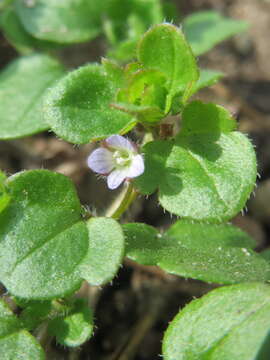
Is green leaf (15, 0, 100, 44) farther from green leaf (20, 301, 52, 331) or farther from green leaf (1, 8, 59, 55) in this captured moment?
green leaf (20, 301, 52, 331)

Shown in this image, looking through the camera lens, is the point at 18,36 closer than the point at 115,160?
No

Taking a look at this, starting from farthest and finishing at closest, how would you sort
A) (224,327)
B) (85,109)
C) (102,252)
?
1. (85,109)
2. (102,252)
3. (224,327)

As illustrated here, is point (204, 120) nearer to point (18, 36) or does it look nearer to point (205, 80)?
point (205, 80)

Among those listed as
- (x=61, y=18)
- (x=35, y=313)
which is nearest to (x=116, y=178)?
(x=35, y=313)

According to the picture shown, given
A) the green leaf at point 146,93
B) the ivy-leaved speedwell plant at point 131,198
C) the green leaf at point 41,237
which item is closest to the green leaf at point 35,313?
the ivy-leaved speedwell plant at point 131,198

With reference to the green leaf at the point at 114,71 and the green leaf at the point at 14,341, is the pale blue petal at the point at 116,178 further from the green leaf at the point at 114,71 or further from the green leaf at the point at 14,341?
the green leaf at the point at 14,341

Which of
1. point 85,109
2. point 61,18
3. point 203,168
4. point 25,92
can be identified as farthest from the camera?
point 61,18

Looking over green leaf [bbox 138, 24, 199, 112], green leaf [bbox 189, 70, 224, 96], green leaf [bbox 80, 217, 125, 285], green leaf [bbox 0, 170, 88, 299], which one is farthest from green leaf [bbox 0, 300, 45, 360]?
green leaf [bbox 189, 70, 224, 96]

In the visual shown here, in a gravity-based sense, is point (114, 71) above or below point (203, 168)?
above
